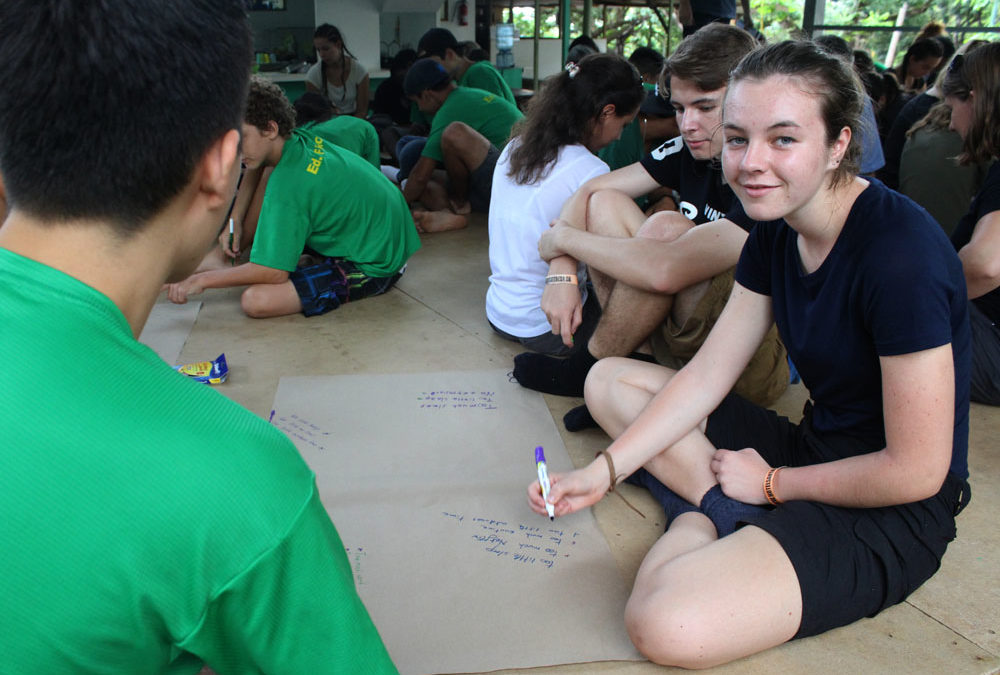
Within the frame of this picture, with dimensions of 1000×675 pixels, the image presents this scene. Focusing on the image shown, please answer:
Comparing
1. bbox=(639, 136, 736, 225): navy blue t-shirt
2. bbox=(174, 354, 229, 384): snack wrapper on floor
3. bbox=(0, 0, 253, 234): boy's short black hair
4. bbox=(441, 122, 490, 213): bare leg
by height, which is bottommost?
bbox=(174, 354, 229, 384): snack wrapper on floor

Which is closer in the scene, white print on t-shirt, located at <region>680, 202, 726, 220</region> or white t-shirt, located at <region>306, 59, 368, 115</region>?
white print on t-shirt, located at <region>680, 202, 726, 220</region>

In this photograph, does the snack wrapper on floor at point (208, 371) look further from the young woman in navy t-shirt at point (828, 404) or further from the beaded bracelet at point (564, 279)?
the young woman in navy t-shirt at point (828, 404)

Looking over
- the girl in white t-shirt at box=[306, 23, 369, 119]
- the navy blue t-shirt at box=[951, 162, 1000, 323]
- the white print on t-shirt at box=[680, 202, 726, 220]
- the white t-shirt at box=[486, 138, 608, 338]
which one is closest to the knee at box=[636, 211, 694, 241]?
the white print on t-shirt at box=[680, 202, 726, 220]

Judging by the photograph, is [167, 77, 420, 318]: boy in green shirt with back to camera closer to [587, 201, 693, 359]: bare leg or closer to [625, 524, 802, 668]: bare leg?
[587, 201, 693, 359]: bare leg

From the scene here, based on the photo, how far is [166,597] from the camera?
0.69 m

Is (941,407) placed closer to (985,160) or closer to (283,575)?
(283,575)

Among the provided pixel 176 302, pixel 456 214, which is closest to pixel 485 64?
pixel 456 214

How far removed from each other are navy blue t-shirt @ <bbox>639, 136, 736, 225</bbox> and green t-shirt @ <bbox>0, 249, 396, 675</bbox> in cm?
194

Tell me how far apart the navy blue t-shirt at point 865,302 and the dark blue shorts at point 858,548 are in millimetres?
125

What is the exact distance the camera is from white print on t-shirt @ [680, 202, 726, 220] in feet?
8.09

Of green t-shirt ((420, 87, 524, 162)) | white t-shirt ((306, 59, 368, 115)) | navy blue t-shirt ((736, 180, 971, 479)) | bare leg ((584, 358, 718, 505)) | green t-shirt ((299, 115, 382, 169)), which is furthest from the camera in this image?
white t-shirt ((306, 59, 368, 115))

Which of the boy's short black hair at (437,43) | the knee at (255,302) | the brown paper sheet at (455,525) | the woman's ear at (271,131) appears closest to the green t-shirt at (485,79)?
the boy's short black hair at (437,43)

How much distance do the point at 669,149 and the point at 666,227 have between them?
1.37 ft

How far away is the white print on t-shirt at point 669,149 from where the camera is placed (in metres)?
2.62
